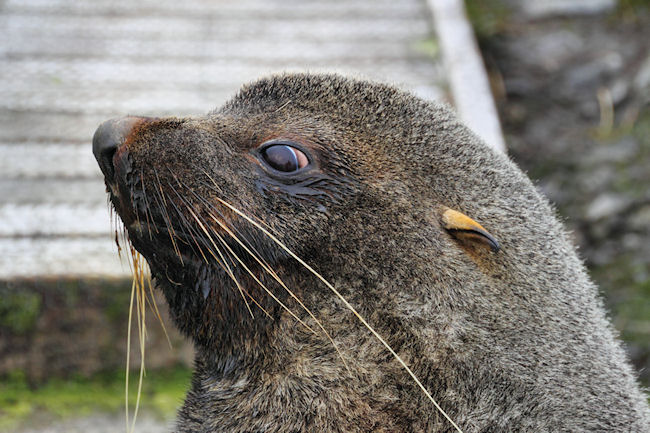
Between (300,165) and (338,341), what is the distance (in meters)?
0.70

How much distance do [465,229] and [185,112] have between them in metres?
3.88

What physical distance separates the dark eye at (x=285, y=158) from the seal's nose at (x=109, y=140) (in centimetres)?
56

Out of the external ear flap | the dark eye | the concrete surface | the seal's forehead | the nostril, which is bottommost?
the external ear flap

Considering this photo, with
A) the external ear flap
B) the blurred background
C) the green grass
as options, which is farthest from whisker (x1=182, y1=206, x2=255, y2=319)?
the green grass

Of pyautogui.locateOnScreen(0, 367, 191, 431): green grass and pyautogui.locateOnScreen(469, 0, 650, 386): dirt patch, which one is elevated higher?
pyautogui.locateOnScreen(469, 0, 650, 386): dirt patch

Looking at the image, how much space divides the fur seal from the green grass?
2.05m

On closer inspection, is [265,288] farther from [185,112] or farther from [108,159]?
[185,112]

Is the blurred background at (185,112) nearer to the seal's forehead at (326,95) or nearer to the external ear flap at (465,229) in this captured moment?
the seal's forehead at (326,95)

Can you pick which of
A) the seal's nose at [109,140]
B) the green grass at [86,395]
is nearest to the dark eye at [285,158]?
the seal's nose at [109,140]

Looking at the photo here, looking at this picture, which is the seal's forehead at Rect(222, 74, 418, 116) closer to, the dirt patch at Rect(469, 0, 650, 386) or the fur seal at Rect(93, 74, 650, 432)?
the fur seal at Rect(93, 74, 650, 432)

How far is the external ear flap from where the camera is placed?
2.95 m

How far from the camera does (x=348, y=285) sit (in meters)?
2.94

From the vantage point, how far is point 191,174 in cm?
295

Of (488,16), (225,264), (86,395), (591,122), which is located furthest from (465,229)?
(488,16)
